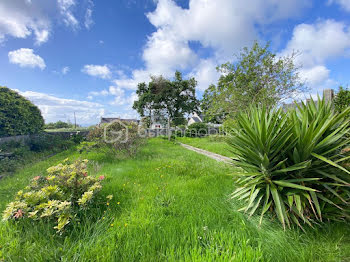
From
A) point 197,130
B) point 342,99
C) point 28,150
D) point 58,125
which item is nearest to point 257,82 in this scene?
point 342,99

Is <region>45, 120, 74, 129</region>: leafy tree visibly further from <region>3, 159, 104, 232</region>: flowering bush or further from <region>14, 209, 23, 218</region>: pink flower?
A: <region>14, 209, 23, 218</region>: pink flower

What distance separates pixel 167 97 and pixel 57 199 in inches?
840

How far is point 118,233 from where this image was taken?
155 centimetres

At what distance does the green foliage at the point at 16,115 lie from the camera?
6473 mm

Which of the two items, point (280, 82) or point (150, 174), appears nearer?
point (150, 174)

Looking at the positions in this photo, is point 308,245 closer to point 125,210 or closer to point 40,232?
point 125,210

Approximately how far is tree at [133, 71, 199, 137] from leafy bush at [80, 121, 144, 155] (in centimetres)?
1513

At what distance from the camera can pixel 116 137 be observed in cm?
541

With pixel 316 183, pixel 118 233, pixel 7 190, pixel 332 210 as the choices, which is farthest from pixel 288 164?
pixel 7 190

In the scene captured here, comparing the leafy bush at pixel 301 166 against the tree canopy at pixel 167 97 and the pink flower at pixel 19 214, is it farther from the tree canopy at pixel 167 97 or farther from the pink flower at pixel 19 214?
the tree canopy at pixel 167 97

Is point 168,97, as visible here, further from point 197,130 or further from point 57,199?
point 57,199

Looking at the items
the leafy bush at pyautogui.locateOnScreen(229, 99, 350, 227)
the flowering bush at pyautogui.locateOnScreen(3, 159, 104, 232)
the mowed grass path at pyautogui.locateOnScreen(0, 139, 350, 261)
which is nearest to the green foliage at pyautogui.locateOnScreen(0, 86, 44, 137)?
the mowed grass path at pyautogui.locateOnScreen(0, 139, 350, 261)

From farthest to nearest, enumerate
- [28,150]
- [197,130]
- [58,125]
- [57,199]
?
[58,125] → [197,130] → [28,150] → [57,199]

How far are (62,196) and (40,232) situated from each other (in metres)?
0.42
